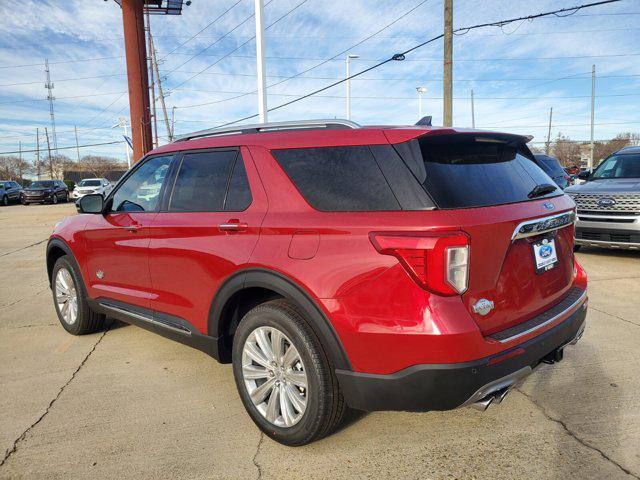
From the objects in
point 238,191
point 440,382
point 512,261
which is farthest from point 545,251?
point 238,191

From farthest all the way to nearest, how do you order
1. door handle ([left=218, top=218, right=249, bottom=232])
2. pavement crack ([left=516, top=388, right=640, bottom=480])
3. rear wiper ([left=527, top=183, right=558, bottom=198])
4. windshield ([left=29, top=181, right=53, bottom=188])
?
1. windshield ([left=29, top=181, right=53, bottom=188])
2. door handle ([left=218, top=218, right=249, bottom=232])
3. rear wiper ([left=527, top=183, right=558, bottom=198])
4. pavement crack ([left=516, top=388, right=640, bottom=480])

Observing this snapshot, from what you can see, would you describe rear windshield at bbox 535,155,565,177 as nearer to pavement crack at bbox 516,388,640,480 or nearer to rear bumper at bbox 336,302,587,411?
pavement crack at bbox 516,388,640,480

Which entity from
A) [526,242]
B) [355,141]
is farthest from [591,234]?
[355,141]

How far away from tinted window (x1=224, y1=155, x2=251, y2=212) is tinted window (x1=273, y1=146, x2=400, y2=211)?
1.03 feet

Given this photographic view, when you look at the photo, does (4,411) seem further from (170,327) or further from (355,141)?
(355,141)

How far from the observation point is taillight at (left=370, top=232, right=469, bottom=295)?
210cm

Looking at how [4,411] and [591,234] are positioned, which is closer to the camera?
[4,411]

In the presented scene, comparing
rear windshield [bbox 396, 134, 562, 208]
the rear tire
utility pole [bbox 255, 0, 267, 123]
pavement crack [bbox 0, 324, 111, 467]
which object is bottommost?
pavement crack [bbox 0, 324, 111, 467]

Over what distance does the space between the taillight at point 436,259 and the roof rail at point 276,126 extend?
0.86 metres

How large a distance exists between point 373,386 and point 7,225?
19.5m

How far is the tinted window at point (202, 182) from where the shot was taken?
3076mm

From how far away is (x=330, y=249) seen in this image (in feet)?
7.68

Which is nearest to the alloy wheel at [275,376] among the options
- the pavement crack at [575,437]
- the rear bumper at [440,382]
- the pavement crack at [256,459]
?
the pavement crack at [256,459]

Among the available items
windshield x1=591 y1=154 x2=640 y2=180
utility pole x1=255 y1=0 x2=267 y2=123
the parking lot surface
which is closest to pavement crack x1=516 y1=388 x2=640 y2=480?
the parking lot surface
